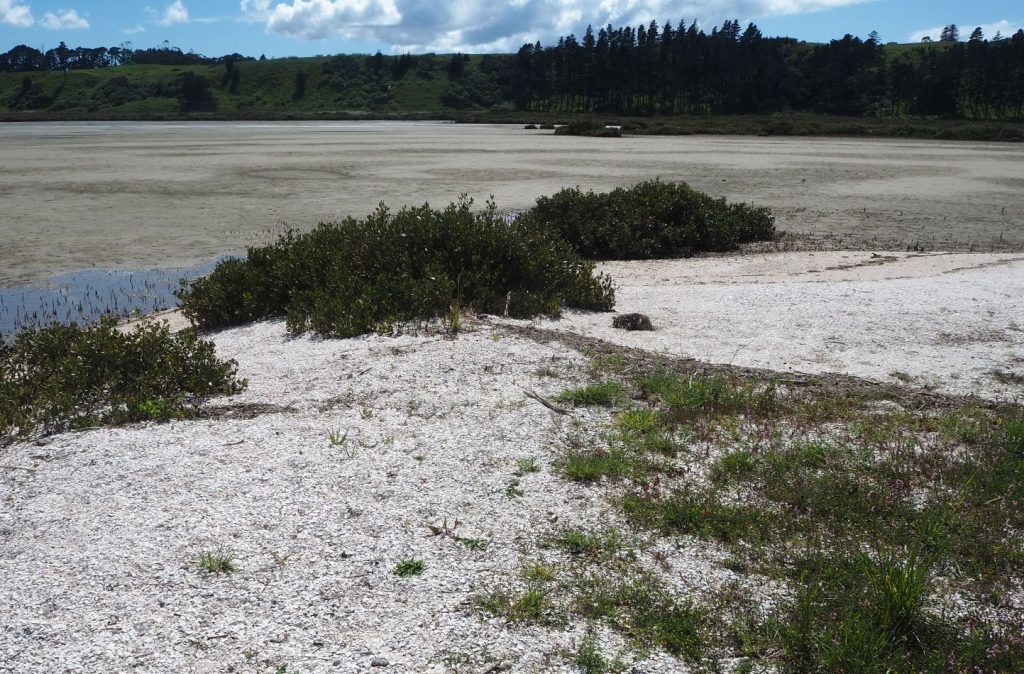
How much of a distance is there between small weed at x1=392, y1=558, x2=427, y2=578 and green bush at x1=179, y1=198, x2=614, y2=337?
16.0 ft

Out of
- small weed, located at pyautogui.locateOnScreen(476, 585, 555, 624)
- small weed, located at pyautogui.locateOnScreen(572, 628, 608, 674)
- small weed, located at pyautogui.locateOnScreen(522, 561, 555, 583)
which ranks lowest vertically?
small weed, located at pyautogui.locateOnScreen(572, 628, 608, 674)

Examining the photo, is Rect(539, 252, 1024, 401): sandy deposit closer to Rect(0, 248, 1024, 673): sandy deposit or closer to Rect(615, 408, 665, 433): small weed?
Rect(0, 248, 1024, 673): sandy deposit

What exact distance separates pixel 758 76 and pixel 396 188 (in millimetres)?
104297

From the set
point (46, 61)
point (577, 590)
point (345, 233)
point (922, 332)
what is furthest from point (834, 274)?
point (46, 61)

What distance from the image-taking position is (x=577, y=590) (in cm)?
405

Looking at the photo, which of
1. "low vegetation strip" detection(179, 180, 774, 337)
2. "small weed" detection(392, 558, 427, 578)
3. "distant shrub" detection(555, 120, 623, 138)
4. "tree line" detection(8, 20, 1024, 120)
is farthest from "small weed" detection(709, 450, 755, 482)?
"tree line" detection(8, 20, 1024, 120)

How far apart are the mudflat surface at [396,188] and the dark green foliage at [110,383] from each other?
24.4 ft

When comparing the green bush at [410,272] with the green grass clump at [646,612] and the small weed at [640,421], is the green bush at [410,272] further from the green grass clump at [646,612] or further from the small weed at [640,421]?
the green grass clump at [646,612]

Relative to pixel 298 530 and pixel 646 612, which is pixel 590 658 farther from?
pixel 298 530

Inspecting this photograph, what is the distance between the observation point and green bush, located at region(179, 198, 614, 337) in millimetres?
9133

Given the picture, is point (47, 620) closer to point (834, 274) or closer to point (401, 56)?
point (834, 274)

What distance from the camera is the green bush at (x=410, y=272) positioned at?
30.0 ft

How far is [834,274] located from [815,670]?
10.3 metres

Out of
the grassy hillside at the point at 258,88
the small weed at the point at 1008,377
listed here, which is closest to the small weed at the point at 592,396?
the small weed at the point at 1008,377
